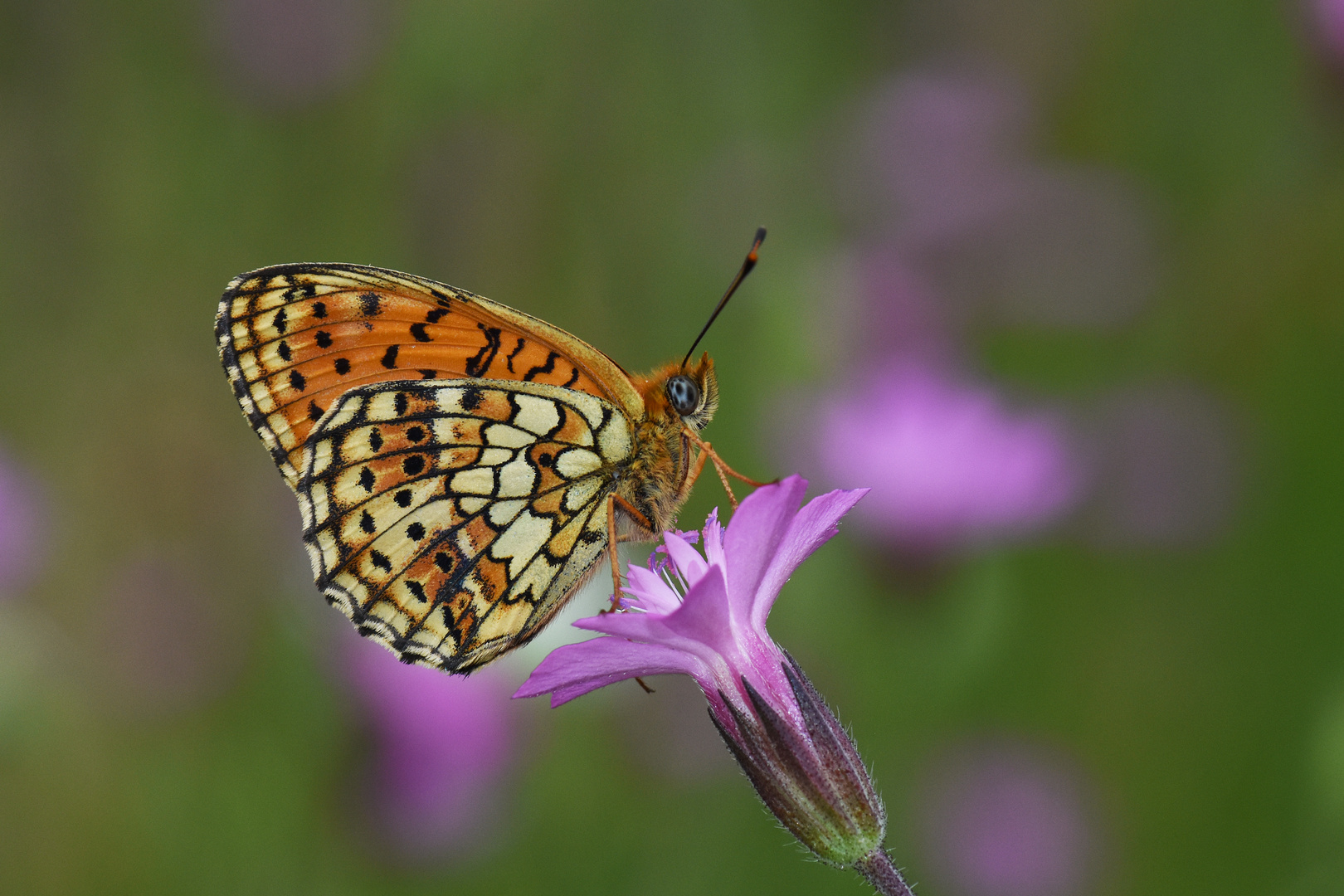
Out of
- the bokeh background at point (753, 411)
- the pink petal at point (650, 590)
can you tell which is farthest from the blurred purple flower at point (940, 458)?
the pink petal at point (650, 590)

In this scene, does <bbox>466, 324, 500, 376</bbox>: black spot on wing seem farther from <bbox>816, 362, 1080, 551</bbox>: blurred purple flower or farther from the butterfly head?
<bbox>816, 362, 1080, 551</bbox>: blurred purple flower

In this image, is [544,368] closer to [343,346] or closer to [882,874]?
[343,346]

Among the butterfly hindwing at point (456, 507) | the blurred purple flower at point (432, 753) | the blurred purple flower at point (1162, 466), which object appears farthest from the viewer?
the blurred purple flower at point (1162, 466)

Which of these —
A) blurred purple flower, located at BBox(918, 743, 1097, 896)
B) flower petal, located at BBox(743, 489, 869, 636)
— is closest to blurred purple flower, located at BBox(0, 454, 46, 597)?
flower petal, located at BBox(743, 489, 869, 636)

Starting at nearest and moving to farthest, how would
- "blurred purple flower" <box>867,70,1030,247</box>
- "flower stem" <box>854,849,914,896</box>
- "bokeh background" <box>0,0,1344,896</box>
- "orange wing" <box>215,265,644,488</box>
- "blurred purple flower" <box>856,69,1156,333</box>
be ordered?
"flower stem" <box>854,849,914,896</box>
"orange wing" <box>215,265,644,488</box>
"bokeh background" <box>0,0,1344,896</box>
"blurred purple flower" <box>856,69,1156,333</box>
"blurred purple flower" <box>867,70,1030,247</box>

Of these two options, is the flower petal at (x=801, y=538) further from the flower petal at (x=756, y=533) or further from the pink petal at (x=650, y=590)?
the pink petal at (x=650, y=590)

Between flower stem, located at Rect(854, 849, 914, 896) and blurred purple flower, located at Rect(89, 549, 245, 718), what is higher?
flower stem, located at Rect(854, 849, 914, 896)
